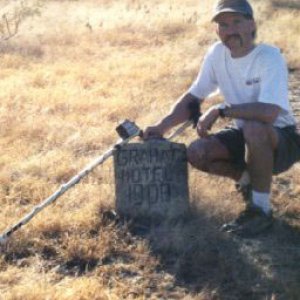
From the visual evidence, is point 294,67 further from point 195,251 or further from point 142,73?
point 195,251

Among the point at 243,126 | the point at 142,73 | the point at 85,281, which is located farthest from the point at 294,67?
the point at 85,281

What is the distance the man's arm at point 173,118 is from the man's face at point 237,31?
564 millimetres

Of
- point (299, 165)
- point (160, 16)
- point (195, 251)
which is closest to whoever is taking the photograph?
point (195, 251)

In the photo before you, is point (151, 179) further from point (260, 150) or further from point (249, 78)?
point (249, 78)

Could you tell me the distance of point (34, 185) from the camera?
492 centimetres

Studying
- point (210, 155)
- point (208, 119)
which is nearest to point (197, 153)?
point (210, 155)

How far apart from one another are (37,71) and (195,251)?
5.51 metres

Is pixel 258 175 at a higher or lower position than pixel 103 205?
higher

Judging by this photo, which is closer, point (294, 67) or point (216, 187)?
point (216, 187)

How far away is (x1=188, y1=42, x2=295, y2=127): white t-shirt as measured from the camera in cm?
396

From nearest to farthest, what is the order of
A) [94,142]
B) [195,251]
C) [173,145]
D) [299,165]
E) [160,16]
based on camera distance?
[195,251] → [173,145] → [299,165] → [94,142] → [160,16]

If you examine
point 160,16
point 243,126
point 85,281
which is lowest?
point 85,281

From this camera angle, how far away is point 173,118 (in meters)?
4.44

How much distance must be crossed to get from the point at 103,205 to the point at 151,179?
1.33ft
